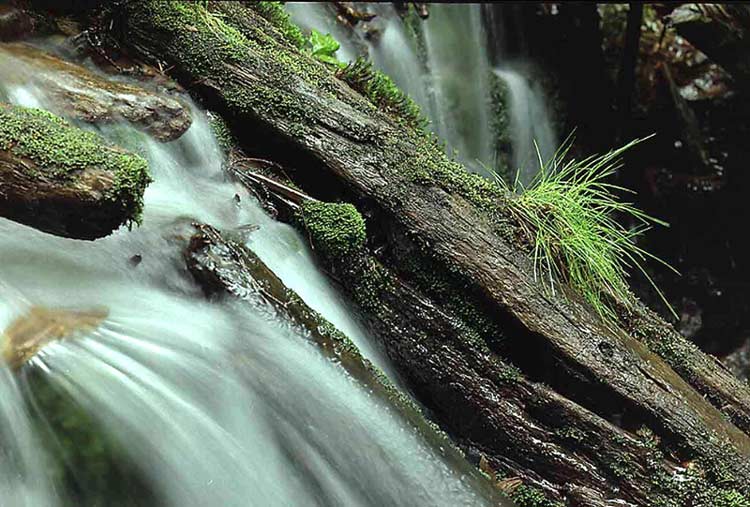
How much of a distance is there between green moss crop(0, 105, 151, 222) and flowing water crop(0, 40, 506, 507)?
43 cm

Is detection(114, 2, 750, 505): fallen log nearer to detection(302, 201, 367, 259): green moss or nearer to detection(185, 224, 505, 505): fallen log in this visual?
detection(302, 201, 367, 259): green moss

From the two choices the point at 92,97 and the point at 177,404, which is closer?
the point at 177,404

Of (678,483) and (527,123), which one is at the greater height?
(527,123)

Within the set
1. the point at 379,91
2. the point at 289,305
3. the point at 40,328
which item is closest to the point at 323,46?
the point at 379,91

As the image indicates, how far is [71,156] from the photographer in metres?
2.43

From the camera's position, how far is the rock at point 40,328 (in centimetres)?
254

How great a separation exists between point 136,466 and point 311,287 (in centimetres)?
100

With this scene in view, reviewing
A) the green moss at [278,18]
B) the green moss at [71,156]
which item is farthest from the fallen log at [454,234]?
the green moss at [71,156]

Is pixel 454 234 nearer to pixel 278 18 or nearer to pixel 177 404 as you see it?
pixel 177 404

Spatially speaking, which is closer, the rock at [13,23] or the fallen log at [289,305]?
the fallen log at [289,305]

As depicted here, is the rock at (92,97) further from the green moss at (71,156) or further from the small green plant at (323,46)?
the small green plant at (323,46)

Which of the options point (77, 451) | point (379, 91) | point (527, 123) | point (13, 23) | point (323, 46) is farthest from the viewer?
point (527, 123)

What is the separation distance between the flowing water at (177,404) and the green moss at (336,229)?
0.49 metres

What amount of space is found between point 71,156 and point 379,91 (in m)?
2.05
